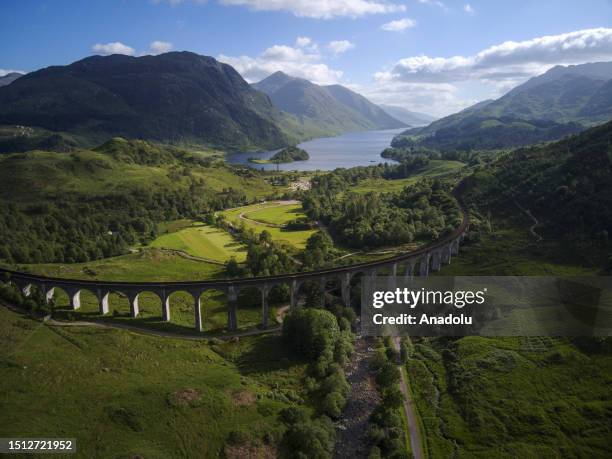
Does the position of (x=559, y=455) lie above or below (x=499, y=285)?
below

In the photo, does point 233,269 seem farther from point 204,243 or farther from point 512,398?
point 512,398

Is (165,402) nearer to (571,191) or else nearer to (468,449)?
(468,449)

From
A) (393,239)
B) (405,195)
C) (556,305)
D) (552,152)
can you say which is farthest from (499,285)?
(552,152)

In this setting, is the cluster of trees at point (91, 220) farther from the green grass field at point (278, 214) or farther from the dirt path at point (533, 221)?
the dirt path at point (533, 221)

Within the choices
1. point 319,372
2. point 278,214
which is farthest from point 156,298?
point 278,214

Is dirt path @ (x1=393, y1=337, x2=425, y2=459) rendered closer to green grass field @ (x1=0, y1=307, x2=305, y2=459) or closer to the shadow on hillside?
green grass field @ (x1=0, y1=307, x2=305, y2=459)

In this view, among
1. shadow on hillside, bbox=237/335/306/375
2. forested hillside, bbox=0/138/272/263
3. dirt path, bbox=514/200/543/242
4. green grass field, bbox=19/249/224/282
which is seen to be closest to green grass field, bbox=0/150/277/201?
forested hillside, bbox=0/138/272/263

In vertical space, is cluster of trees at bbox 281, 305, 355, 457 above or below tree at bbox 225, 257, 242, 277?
below
